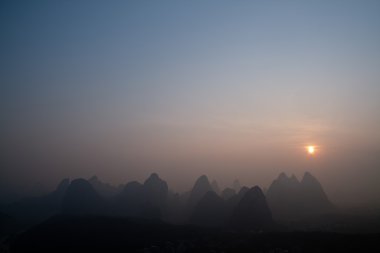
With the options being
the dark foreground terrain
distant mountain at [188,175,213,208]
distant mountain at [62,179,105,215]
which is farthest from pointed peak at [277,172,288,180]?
the dark foreground terrain

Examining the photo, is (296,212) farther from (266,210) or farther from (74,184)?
(74,184)

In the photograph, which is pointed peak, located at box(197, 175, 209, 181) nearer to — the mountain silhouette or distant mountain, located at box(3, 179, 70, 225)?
the mountain silhouette

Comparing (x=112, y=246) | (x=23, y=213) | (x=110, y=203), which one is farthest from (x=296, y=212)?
(x=23, y=213)

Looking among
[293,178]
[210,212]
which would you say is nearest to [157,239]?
[210,212]

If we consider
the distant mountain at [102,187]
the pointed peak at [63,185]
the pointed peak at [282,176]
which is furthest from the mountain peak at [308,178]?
the pointed peak at [63,185]

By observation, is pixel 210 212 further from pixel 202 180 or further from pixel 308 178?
pixel 308 178

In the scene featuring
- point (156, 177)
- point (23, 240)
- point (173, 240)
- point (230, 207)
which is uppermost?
point (156, 177)
